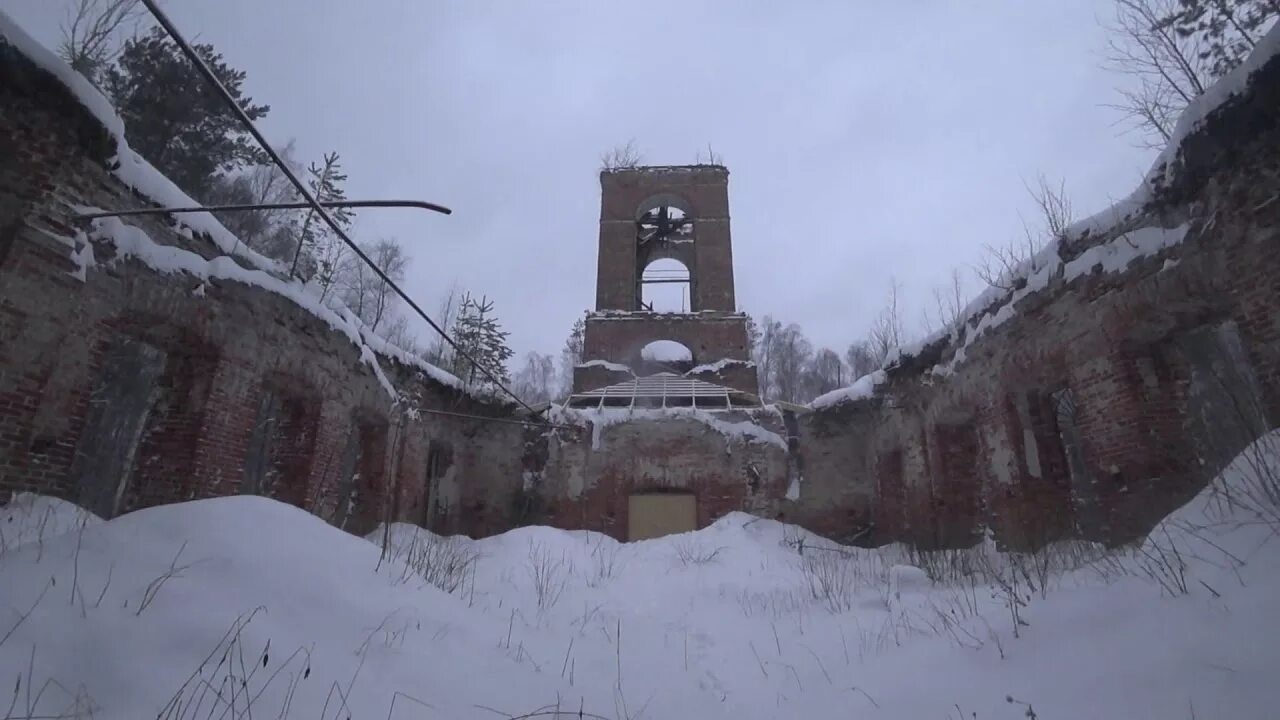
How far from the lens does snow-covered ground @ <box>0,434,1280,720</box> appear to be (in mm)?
2320

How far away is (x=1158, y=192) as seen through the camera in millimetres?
6297

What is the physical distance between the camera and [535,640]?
413 centimetres

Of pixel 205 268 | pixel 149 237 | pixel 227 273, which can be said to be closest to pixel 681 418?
pixel 227 273

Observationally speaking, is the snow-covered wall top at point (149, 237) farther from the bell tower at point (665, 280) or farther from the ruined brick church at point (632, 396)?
the bell tower at point (665, 280)

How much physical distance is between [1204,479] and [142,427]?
1097 cm

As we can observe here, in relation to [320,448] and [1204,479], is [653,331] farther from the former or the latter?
[1204,479]

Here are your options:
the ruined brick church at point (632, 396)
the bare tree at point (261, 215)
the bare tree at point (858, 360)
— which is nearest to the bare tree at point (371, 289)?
the bare tree at point (261, 215)

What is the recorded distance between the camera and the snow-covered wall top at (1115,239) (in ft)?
17.5

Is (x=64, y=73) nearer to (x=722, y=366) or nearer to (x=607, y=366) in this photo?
(x=607, y=366)

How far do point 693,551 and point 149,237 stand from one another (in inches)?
310

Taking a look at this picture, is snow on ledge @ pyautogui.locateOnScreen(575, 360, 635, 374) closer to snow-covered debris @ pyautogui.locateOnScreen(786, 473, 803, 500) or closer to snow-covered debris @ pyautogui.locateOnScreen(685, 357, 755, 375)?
snow-covered debris @ pyautogui.locateOnScreen(685, 357, 755, 375)

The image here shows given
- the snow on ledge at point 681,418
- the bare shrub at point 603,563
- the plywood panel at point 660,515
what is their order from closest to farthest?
the bare shrub at point 603,563 → the plywood panel at point 660,515 → the snow on ledge at point 681,418

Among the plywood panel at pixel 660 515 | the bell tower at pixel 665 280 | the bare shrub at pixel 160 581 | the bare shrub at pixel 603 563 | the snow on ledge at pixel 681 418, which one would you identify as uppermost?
the bell tower at pixel 665 280

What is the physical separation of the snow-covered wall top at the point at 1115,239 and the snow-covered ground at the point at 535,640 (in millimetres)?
3624
